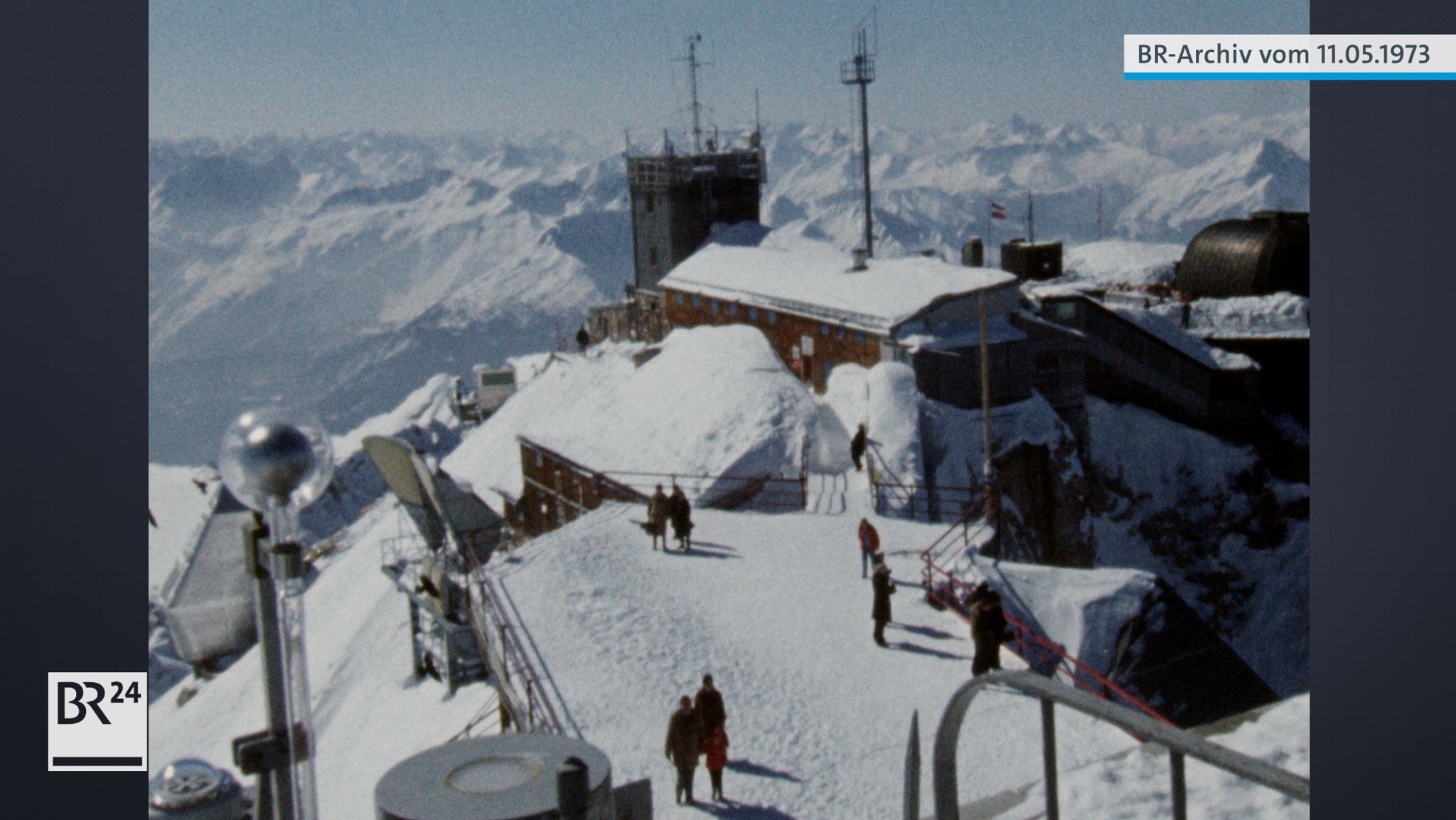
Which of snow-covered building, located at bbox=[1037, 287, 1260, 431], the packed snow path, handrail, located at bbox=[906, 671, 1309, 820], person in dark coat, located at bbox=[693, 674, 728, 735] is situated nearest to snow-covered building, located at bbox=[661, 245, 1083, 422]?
snow-covered building, located at bbox=[1037, 287, 1260, 431]

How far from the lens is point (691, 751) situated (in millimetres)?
12656

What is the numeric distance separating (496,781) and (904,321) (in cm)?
2626

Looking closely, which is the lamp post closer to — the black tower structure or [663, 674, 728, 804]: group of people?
[663, 674, 728, 804]: group of people

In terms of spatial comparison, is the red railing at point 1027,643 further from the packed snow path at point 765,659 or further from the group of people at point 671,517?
the group of people at point 671,517

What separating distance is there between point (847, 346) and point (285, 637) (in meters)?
28.0

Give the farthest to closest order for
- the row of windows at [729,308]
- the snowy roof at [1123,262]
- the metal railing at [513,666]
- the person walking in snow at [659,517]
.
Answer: the snowy roof at [1123,262] < the row of windows at [729,308] < the person walking in snow at [659,517] < the metal railing at [513,666]

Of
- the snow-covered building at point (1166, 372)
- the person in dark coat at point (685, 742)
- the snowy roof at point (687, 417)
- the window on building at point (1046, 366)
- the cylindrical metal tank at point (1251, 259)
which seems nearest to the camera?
the person in dark coat at point (685, 742)

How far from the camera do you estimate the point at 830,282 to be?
36.2m

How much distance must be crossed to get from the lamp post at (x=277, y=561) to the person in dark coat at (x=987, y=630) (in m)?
11.0

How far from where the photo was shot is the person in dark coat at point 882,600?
16.8 metres

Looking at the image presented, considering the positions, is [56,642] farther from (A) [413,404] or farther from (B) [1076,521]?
(A) [413,404]

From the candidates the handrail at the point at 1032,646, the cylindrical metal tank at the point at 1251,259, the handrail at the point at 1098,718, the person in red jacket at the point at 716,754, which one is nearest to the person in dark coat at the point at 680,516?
the handrail at the point at 1032,646

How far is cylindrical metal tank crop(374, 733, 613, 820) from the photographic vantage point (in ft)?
19.8

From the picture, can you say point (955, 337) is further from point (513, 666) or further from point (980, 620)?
point (513, 666)
